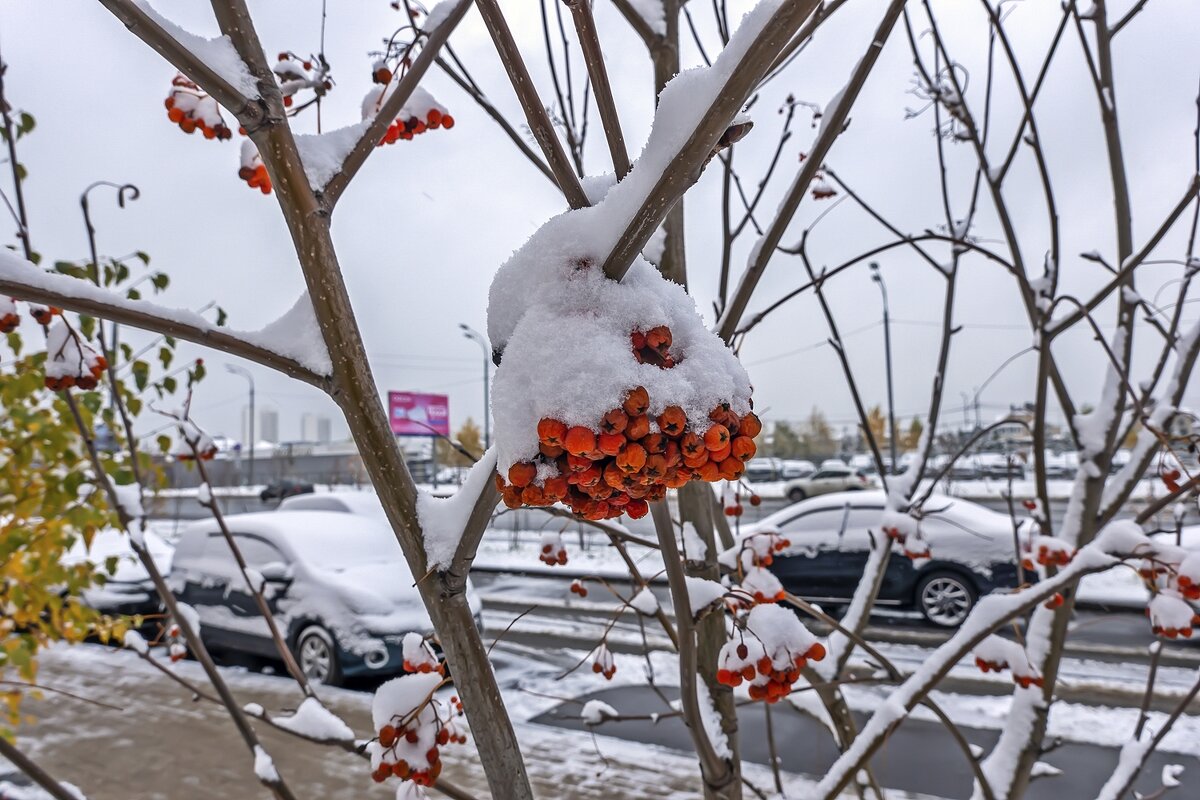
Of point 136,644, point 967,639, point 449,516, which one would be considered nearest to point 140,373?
point 136,644

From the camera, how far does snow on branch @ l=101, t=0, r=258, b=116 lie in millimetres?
739

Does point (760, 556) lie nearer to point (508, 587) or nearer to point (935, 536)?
point (935, 536)

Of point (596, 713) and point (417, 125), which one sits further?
point (596, 713)

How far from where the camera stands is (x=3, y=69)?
1713 mm

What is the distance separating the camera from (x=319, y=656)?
6891mm

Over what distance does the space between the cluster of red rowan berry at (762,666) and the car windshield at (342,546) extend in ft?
21.7

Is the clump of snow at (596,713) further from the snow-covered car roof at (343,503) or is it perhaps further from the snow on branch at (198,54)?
the snow-covered car roof at (343,503)

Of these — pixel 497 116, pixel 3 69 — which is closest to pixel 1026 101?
pixel 497 116

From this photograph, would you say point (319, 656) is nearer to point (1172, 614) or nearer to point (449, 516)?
point (1172, 614)

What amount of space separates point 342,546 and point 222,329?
7.28m

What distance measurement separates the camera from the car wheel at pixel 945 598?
8.51 metres

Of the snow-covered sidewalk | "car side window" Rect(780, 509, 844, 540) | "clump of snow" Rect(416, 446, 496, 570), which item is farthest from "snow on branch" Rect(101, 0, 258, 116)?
"car side window" Rect(780, 509, 844, 540)

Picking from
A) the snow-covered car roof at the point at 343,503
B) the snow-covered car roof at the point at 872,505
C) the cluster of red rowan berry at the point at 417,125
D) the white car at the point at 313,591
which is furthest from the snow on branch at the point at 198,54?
the snow-covered car roof at the point at 343,503

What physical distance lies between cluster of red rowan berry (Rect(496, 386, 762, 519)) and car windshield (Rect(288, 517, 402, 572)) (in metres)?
7.17
